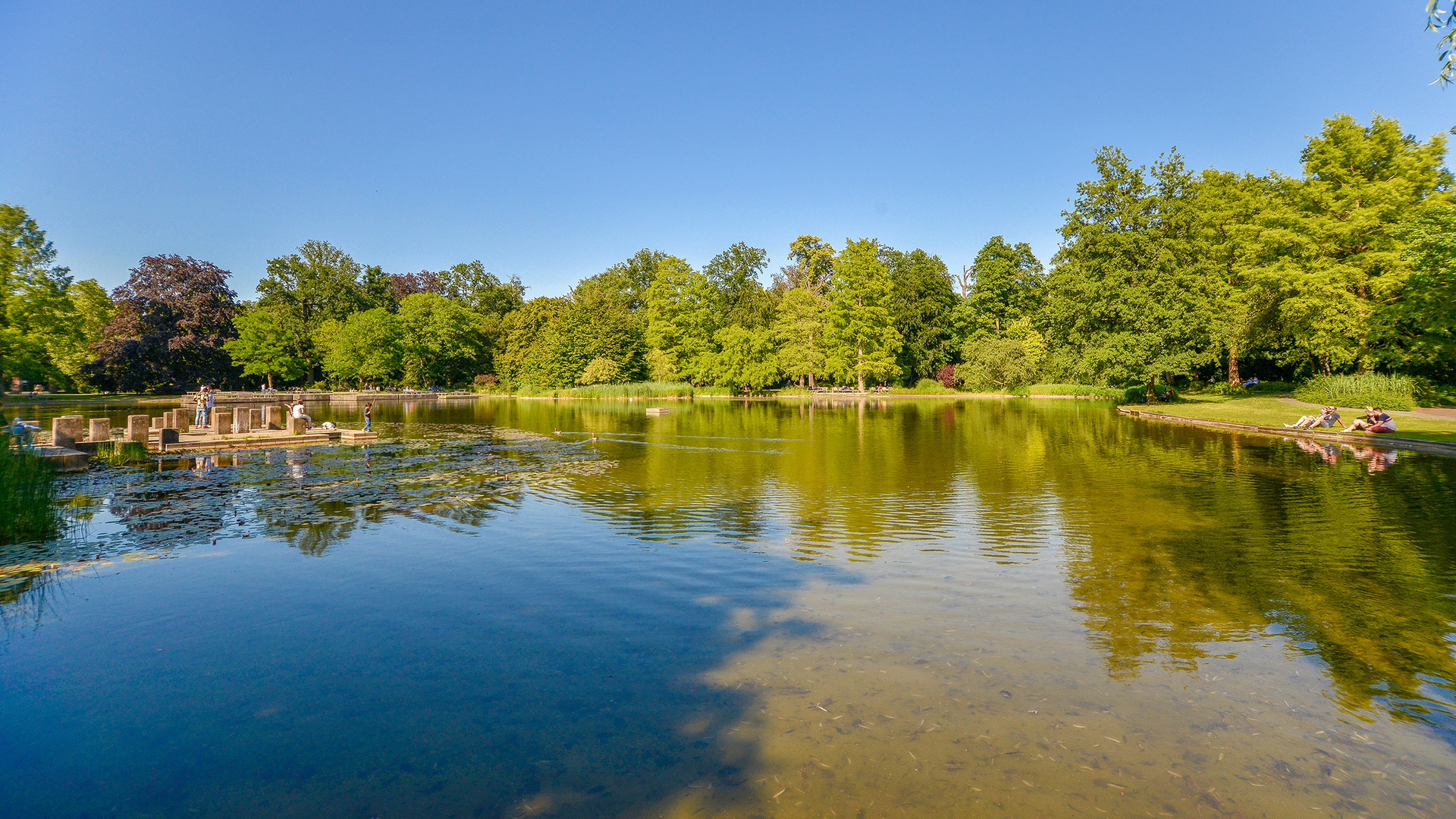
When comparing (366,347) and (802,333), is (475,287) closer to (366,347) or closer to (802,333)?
(366,347)

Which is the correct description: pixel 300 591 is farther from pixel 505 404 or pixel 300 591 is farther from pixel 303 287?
pixel 303 287

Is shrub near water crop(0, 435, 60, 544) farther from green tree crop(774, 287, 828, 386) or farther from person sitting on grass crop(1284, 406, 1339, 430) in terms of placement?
green tree crop(774, 287, 828, 386)

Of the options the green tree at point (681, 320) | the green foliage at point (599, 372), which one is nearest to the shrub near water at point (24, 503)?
the green foliage at point (599, 372)

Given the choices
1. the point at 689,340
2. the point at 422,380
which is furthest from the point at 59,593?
the point at 422,380

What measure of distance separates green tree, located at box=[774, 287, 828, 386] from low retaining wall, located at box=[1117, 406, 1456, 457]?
1626 inches

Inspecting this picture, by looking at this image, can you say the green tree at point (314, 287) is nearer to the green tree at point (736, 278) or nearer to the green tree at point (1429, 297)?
→ the green tree at point (736, 278)

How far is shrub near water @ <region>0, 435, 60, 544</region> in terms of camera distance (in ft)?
37.8

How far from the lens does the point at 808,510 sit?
548 inches

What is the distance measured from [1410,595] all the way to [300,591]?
14.2m

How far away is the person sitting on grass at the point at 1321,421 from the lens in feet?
87.7

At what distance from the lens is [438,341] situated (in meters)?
89.6

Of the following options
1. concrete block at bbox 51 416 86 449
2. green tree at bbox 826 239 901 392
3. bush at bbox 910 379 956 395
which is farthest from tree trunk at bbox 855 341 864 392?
concrete block at bbox 51 416 86 449

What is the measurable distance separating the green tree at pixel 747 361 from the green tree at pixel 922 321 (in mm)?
16256

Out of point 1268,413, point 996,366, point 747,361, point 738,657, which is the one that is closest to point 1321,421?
point 1268,413
